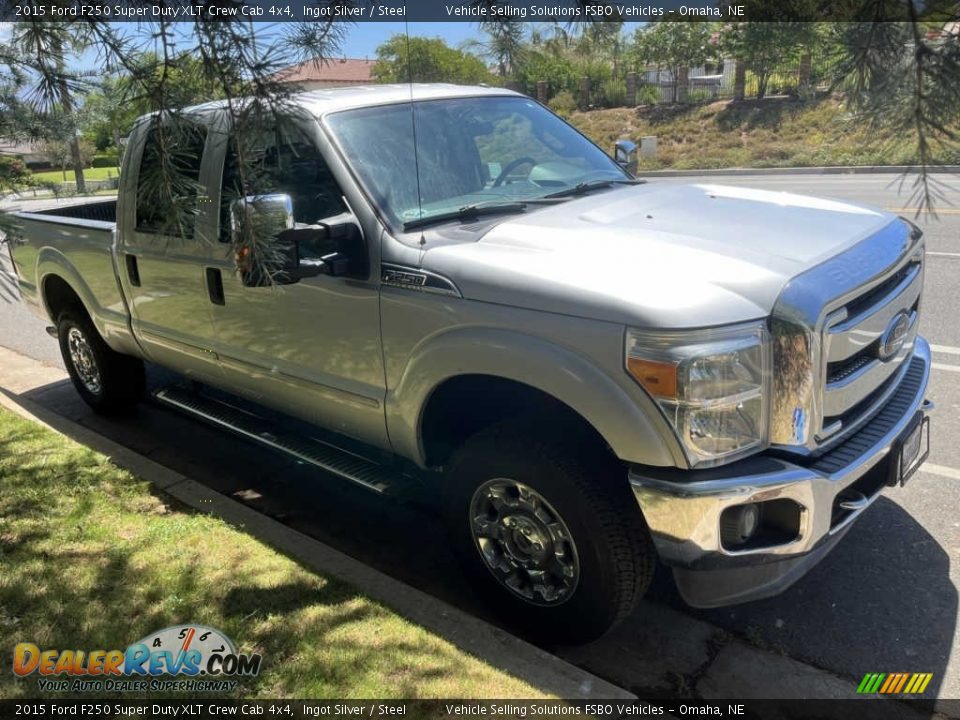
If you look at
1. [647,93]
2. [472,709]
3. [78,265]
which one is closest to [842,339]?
[472,709]

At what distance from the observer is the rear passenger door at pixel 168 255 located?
3092mm

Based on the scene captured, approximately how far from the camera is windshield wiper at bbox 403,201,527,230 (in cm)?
331

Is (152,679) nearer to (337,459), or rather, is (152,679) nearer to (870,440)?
(337,459)

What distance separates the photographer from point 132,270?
4750 mm

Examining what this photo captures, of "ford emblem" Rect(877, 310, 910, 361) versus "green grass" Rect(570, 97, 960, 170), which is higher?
"green grass" Rect(570, 97, 960, 170)

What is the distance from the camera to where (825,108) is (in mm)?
2334

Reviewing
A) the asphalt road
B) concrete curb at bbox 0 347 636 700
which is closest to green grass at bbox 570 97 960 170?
the asphalt road

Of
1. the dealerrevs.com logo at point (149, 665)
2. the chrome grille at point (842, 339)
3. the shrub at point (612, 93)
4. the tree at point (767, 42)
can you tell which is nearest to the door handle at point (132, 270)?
the dealerrevs.com logo at point (149, 665)

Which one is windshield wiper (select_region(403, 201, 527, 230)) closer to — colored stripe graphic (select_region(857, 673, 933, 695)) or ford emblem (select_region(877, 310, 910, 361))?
ford emblem (select_region(877, 310, 910, 361))

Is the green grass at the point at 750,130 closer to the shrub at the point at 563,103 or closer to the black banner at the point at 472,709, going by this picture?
the shrub at the point at 563,103

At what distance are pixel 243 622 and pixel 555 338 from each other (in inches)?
66.0

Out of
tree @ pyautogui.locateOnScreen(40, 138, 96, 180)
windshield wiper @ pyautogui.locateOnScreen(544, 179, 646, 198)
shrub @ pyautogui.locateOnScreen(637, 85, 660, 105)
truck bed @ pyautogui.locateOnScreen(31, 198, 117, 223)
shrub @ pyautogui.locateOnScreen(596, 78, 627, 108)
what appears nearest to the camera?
shrub @ pyautogui.locateOnScreen(596, 78, 627, 108)

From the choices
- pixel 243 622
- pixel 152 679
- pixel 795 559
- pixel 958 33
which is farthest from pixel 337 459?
pixel 958 33

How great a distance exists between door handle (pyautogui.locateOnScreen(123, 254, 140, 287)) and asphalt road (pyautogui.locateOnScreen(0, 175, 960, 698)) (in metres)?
0.73
